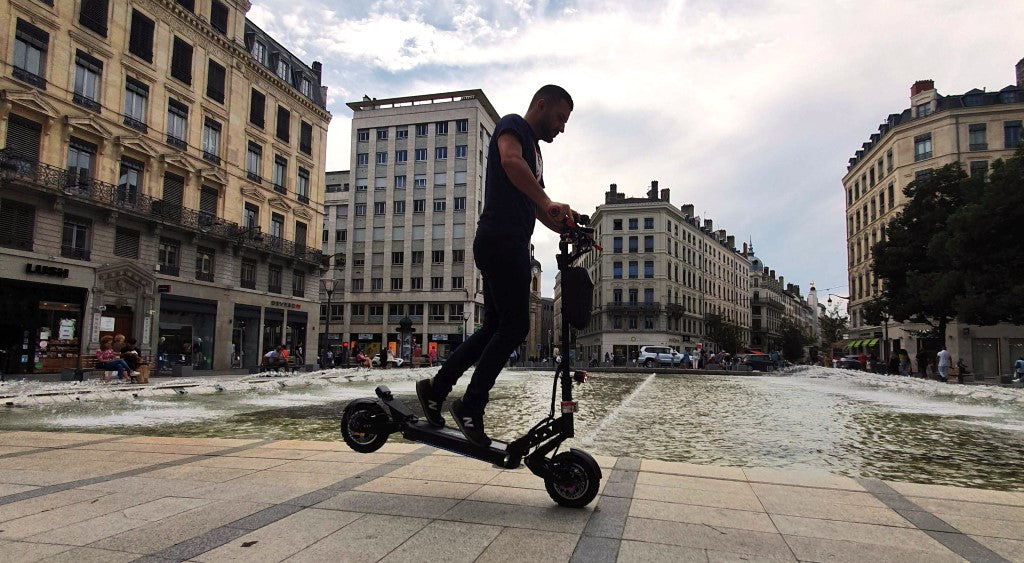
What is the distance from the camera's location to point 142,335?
2553 centimetres

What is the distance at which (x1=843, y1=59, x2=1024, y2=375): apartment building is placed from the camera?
41219 millimetres

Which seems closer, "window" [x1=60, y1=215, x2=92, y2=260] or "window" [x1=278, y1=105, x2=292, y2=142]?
"window" [x1=60, y1=215, x2=92, y2=260]

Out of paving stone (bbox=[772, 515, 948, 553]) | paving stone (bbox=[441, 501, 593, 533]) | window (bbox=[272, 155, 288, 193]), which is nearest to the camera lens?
paving stone (bbox=[772, 515, 948, 553])

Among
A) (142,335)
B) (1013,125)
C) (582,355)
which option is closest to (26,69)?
(142,335)

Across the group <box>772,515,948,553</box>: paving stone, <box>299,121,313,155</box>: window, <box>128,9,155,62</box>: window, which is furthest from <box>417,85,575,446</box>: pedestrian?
<box>299,121,313,155</box>: window

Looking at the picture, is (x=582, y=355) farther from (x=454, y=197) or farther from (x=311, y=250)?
(x=311, y=250)

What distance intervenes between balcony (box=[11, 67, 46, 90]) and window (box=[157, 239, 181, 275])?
303 inches

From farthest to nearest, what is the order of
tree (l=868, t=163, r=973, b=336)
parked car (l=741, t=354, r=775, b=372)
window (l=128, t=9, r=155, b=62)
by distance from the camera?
parked car (l=741, t=354, r=775, b=372) < tree (l=868, t=163, r=973, b=336) < window (l=128, t=9, r=155, b=62)

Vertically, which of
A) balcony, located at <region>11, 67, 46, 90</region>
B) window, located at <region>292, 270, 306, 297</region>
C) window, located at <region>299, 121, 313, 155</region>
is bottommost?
window, located at <region>292, 270, 306, 297</region>

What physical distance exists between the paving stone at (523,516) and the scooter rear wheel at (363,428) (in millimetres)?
882

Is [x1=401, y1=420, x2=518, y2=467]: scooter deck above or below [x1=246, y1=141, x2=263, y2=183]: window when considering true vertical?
below

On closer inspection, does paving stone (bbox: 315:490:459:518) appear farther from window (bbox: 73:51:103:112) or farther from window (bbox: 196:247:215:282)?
window (bbox: 196:247:215:282)

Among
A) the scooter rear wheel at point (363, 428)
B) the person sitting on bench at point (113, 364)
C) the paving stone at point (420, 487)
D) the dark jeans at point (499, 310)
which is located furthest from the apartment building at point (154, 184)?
the dark jeans at point (499, 310)

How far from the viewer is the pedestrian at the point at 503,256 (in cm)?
332
